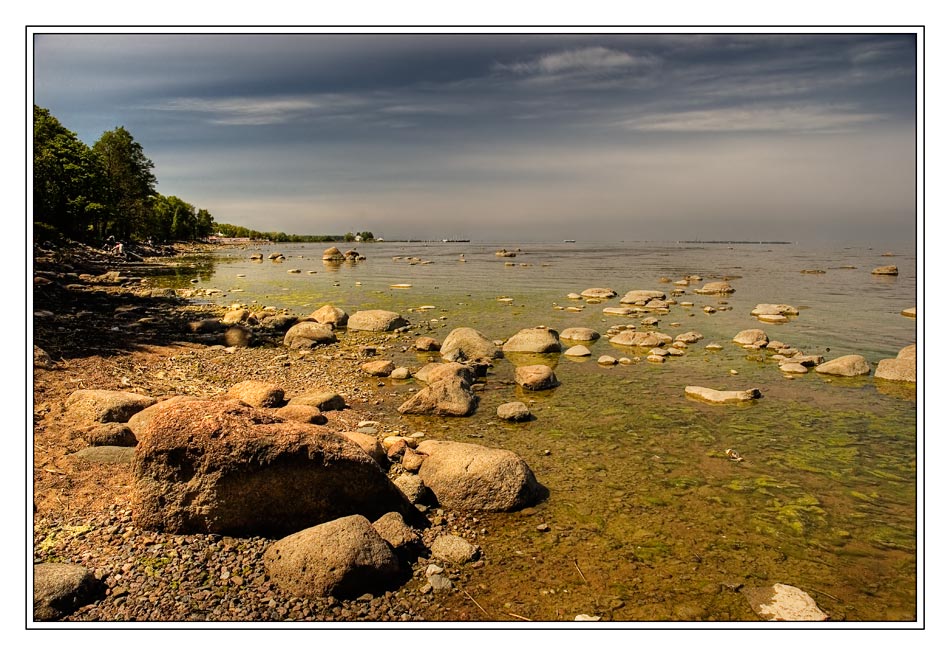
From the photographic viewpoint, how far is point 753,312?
1113 inches

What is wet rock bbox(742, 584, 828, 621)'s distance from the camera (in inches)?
230

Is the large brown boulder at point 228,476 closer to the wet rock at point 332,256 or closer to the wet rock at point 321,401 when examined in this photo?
the wet rock at point 321,401

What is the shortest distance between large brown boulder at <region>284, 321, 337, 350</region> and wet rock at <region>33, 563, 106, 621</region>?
1426cm

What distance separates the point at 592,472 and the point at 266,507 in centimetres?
553

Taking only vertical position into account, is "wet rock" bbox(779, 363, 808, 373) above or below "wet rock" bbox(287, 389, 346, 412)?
above

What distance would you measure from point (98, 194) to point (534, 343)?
197ft

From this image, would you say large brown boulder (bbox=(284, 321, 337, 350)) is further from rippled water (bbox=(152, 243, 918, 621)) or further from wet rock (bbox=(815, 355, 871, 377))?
wet rock (bbox=(815, 355, 871, 377))

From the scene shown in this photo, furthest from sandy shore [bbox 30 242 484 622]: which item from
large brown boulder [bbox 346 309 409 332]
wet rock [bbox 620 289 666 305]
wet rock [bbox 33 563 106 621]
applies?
wet rock [bbox 620 289 666 305]

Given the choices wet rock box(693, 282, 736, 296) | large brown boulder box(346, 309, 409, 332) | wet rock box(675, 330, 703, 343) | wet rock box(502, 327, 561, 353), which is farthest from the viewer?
wet rock box(693, 282, 736, 296)

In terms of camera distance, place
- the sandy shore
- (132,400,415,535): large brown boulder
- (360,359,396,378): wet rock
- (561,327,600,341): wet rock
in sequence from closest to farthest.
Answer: the sandy shore < (132,400,415,535): large brown boulder < (360,359,396,378): wet rock < (561,327,600,341): wet rock

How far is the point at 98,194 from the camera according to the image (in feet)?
188

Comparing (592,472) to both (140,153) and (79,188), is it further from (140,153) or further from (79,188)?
(140,153)

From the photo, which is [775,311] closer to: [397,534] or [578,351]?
[578,351]
